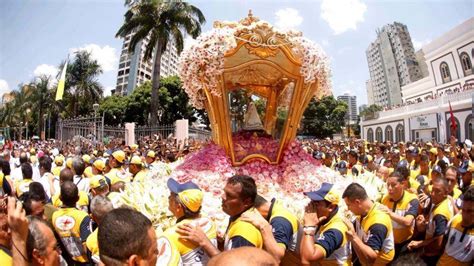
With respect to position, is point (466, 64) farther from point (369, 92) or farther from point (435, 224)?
point (369, 92)

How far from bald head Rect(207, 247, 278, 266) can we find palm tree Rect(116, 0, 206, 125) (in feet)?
74.3

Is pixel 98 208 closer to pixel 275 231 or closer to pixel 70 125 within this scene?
pixel 275 231

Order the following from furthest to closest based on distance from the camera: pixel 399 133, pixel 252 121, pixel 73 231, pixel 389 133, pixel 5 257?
pixel 389 133 → pixel 399 133 → pixel 252 121 → pixel 73 231 → pixel 5 257

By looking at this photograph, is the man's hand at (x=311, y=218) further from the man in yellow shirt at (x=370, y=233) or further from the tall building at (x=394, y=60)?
the tall building at (x=394, y=60)

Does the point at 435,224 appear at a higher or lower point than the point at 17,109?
lower

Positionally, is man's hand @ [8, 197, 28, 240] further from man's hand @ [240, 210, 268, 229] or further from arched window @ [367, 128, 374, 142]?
arched window @ [367, 128, 374, 142]

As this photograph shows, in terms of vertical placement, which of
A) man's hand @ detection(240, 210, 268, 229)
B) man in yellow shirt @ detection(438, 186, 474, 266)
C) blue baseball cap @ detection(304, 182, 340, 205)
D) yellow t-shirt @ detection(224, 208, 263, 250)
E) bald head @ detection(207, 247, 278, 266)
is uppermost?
bald head @ detection(207, 247, 278, 266)

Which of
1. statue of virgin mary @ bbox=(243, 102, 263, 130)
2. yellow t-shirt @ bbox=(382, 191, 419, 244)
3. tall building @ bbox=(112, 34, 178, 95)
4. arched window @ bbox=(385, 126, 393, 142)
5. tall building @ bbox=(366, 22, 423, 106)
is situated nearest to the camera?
yellow t-shirt @ bbox=(382, 191, 419, 244)

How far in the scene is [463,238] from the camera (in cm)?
388

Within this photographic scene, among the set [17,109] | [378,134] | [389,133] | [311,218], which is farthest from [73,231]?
[17,109]

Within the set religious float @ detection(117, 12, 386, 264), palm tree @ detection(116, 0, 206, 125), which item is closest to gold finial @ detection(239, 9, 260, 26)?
religious float @ detection(117, 12, 386, 264)

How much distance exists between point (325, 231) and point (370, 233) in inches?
20.9

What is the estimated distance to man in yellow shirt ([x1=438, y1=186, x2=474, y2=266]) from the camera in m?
3.82

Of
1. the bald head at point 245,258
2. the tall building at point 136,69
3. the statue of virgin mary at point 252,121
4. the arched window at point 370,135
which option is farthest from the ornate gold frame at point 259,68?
the tall building at point 136,69
